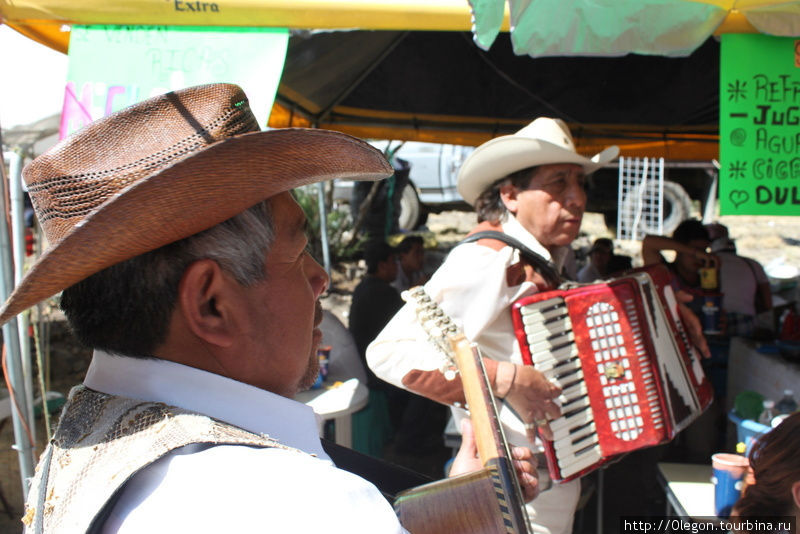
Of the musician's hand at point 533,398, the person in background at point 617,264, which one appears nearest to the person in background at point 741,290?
the person in background at point 617,264

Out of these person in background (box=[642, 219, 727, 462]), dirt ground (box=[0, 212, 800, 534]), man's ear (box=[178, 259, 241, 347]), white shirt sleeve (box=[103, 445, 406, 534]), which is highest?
man's ear (box=[178, 259, 241, 347])

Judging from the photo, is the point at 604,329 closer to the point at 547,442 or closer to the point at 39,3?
the point at 547,442

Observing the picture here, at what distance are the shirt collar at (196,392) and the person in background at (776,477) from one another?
1708mm

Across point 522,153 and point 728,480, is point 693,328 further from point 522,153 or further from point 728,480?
point 522,153

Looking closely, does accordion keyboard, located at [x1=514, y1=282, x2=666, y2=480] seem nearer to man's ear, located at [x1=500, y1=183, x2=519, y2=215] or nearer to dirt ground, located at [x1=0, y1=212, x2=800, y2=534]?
man's ear, located at [x1=500, y1=183, x2=519, y2=215]

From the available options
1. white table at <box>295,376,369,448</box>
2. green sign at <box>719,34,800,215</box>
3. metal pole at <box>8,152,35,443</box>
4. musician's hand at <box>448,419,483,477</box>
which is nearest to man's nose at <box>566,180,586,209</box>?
green sign at <box>719,34,800,215</box>

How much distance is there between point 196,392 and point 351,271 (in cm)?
923

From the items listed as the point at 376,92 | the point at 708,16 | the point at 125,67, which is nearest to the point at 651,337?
the point at 708,16

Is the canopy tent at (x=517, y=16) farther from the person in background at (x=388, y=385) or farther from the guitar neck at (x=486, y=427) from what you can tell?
the person in background at (x=388, y=385)

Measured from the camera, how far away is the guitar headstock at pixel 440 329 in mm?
1697

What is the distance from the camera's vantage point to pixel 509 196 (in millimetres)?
2586

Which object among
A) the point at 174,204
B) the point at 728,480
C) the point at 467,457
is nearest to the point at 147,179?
the point at 174,204

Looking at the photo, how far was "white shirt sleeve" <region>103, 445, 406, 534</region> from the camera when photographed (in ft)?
2.25

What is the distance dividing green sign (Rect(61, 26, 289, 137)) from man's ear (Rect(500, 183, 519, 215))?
1027mm
